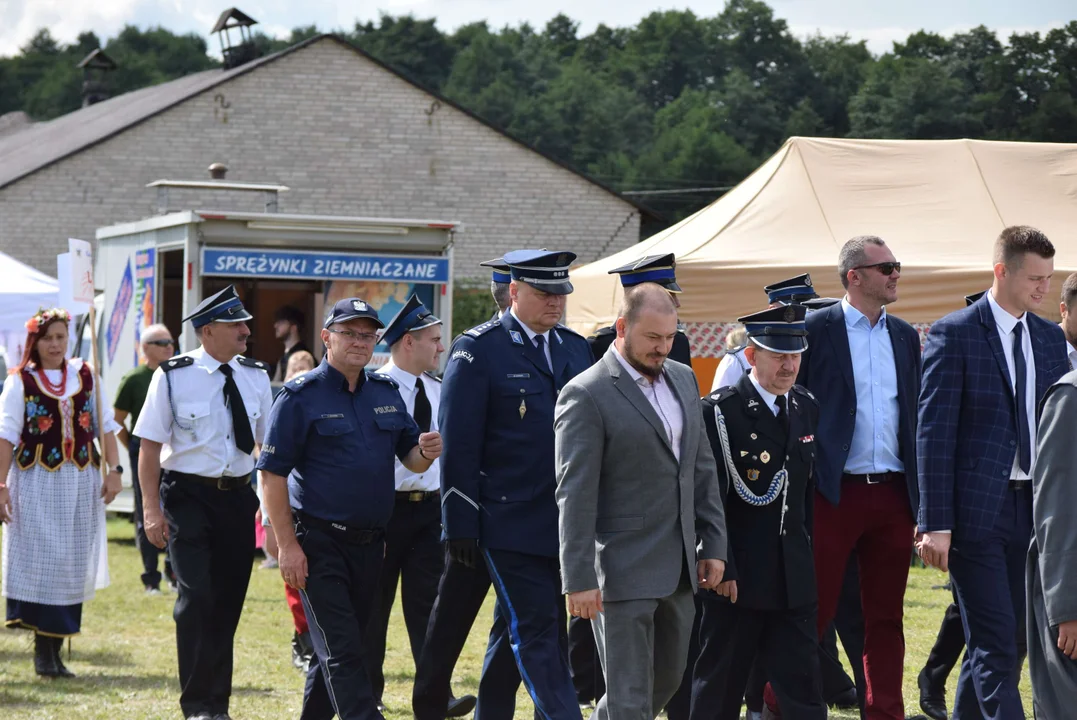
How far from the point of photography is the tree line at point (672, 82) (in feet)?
173

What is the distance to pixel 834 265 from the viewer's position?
12.7m

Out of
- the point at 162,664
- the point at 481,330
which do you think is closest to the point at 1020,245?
the point at 481,330

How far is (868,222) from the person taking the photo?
1383 centimetres

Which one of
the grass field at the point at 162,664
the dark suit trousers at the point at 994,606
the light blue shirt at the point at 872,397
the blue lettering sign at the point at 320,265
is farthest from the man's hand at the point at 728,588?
the blue lettering sign at the point at 320,265

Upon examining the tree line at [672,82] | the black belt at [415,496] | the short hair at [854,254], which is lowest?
the black belt at [415,496]

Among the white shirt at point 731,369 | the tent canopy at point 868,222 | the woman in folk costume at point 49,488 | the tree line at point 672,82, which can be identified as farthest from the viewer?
Result: the tree line at point 672,82

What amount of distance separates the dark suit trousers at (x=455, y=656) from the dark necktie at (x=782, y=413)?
1356mm

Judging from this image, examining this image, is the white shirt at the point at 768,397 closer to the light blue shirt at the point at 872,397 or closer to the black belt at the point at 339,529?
the light blue shirt at the point at 872,397

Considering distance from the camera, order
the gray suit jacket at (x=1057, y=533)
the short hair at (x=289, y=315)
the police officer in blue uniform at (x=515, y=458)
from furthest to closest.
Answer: the short hair at (x=289, y=315) → the police officer in blue uniform at (x=515, y=458) → the gray suit jacket at (x=1057, y=533)

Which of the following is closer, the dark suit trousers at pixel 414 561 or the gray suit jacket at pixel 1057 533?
the gray suit jacket at pixel 1057 533

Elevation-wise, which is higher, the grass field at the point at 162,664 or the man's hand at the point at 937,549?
the man's hand at the point at 937,549

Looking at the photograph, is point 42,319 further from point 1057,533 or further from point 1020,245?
point 1057,533

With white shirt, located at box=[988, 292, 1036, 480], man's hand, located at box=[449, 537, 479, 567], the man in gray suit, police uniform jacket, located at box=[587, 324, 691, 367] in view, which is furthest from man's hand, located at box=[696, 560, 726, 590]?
police uniform jacket, located at box=[587, 324, 691, 367]

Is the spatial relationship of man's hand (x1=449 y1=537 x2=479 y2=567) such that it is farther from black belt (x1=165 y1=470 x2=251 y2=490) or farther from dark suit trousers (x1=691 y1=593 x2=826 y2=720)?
black belt (x1=165 y1=470 x2=251 y2=490)
